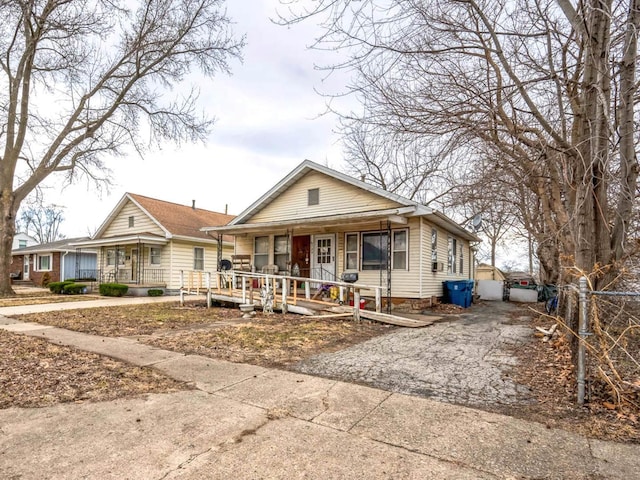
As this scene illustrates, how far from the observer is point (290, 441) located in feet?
9.16

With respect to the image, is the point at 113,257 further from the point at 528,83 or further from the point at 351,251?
the point at 528,83

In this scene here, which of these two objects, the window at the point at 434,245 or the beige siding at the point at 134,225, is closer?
the window at the point at 434,245

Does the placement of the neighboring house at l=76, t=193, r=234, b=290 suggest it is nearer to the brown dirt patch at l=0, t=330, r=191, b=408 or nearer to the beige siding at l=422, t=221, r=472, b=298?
the beige siding at l=422, t=221, r=472, b=298

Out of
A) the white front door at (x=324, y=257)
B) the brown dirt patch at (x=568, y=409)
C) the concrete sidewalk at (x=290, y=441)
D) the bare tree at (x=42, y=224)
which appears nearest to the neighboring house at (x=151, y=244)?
the white front door at (x=324, y=257)

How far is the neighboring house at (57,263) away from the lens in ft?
83.3

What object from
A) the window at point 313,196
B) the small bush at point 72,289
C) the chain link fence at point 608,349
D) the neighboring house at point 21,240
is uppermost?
the window at point 313,196

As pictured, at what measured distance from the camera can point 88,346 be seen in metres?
6.02

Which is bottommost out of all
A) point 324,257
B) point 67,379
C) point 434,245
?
point 67,379

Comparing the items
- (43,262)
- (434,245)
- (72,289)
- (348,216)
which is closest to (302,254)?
(348,216)

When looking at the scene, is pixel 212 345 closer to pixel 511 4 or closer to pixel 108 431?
pixel 108 431

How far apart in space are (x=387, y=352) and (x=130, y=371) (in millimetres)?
3708

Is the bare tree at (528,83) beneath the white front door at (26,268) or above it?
above

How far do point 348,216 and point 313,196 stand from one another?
2.87 metres

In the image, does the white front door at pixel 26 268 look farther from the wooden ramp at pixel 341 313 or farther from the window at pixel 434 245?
the window at pixel 434 245
